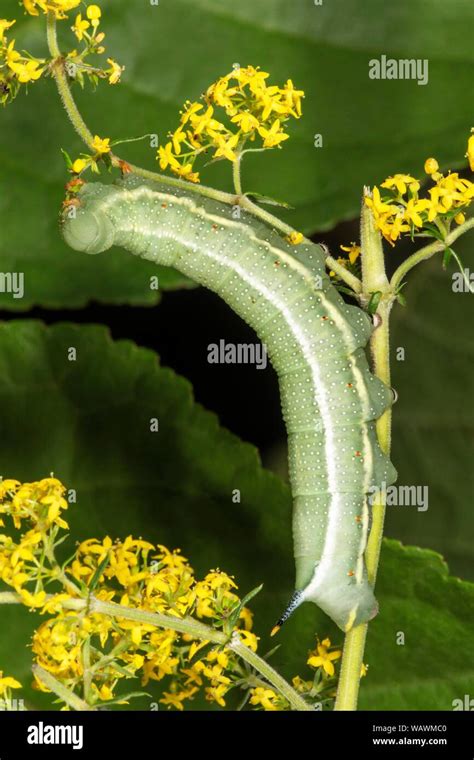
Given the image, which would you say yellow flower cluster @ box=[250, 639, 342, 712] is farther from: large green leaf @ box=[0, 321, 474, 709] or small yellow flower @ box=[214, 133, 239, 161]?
small yellow flower @ box=[214, 133, 239, 161]

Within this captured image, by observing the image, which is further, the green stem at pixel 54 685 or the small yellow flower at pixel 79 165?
the small yellow flower at pixel 79 165

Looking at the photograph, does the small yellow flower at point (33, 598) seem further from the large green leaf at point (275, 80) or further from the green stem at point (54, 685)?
the large green leaf at point (275, 80)

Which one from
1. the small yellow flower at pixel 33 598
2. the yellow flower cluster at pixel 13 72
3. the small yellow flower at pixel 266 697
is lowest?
the small yellow flower at pixel 266 697

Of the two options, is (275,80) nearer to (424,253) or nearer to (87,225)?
(87,225)

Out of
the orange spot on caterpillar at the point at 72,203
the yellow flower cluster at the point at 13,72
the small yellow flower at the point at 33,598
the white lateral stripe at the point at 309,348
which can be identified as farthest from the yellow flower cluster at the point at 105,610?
the yellow flower cluster at the point at 13,72

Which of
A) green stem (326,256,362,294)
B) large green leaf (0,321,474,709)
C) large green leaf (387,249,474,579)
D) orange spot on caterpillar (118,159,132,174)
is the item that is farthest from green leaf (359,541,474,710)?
orange spot on caterpillar (118,159,132,174)

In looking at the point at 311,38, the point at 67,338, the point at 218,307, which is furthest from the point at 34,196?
the point at 311,38

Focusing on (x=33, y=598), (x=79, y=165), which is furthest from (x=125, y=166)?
(x=33, y=598)
